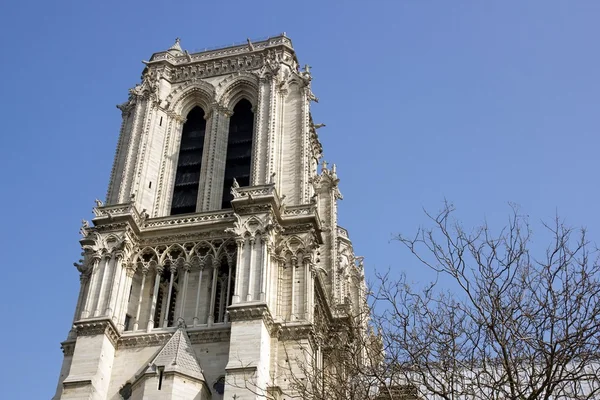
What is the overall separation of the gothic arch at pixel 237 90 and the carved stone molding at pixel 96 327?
13749 millimetres

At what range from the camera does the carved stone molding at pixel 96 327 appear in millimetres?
31062

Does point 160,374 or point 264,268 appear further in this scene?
point 264,268

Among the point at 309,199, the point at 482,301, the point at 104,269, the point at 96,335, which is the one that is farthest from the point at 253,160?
the point at 482,301

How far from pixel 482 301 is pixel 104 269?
20.9 meters

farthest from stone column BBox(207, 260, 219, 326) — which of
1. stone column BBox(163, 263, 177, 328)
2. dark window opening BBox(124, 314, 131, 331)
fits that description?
dark window opening BBox(124, 314, 131, 331)

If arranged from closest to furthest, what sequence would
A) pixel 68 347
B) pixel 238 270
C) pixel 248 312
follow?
pixel 248 312 → pixel 238 270 → pixel 68 347

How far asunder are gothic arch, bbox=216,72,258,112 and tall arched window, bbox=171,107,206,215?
148 cm

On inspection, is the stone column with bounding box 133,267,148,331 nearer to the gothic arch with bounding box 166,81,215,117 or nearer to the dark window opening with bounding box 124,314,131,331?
the dark window opening with bounding box 124,314,131,331

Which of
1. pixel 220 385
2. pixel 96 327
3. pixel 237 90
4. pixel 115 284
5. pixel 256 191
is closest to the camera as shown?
pixel 220 385

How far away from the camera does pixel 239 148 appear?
130ft

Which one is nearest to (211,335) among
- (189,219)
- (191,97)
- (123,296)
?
(123,296)

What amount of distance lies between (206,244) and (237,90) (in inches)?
405

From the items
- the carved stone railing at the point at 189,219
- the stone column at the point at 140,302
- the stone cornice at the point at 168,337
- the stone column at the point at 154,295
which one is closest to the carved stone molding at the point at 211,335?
the stone cornice at the point at 168,337

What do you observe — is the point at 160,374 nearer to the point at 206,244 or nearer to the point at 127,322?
the point at 127,322
